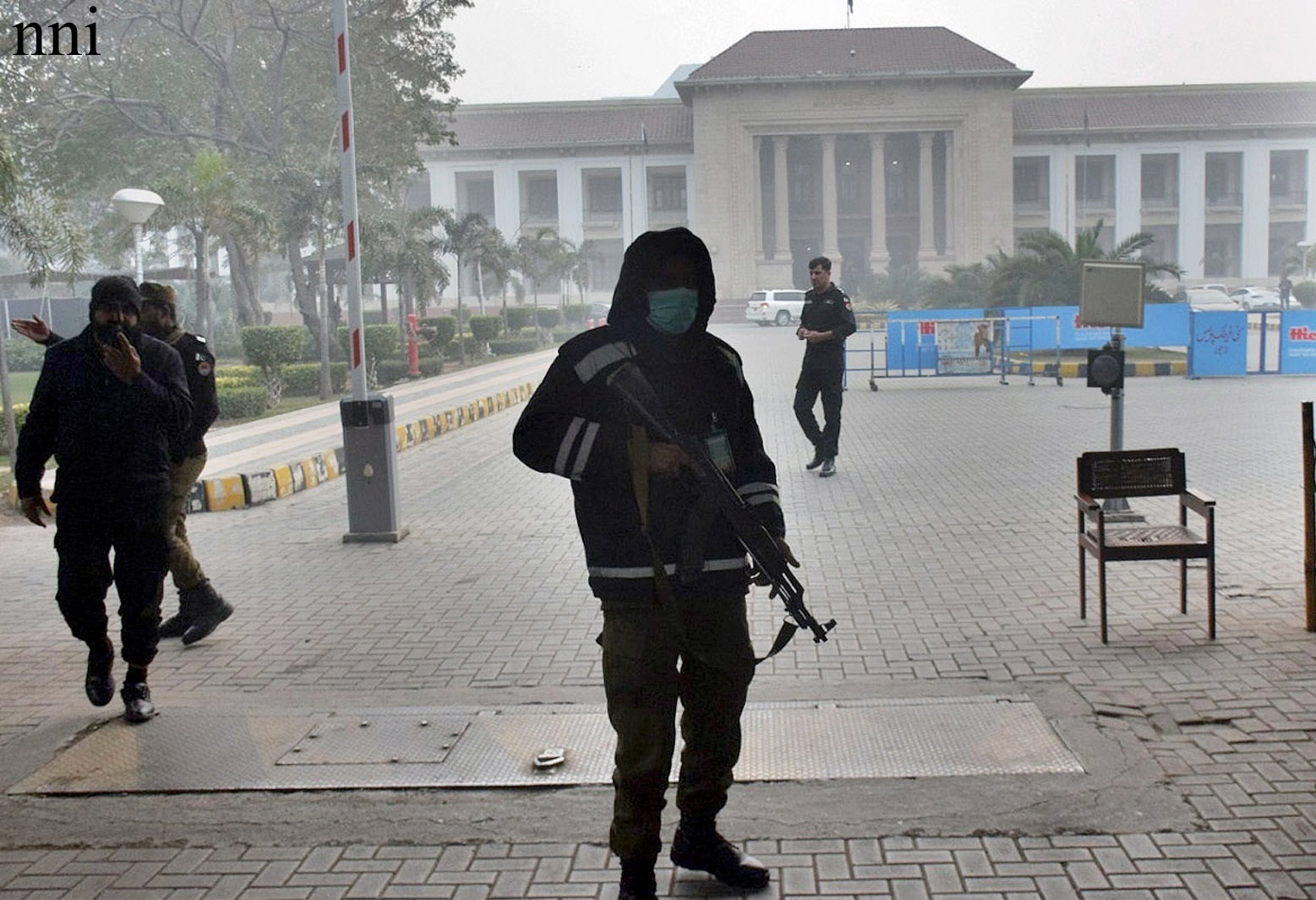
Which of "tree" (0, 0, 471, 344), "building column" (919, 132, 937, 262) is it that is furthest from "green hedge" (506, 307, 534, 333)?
"building column" (919, 132, 937, 262)

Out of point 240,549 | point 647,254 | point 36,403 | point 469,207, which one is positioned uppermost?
point 469,207

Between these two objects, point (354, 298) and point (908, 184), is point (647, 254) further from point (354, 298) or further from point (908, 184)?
point (908, 184)

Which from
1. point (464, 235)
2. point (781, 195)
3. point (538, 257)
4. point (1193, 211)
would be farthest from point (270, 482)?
point (1193, 211)

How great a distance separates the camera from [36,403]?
4.69 m

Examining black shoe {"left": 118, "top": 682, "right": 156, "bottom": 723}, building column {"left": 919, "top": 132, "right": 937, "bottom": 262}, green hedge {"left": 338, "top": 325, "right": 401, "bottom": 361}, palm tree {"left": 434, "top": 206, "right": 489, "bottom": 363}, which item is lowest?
black shoe {"left": 118, "top": 682, "right": 156, "bottom": 723}

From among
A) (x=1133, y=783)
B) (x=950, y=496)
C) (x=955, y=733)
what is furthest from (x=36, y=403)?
(x=950, y=496)

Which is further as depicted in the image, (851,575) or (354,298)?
(354,298)

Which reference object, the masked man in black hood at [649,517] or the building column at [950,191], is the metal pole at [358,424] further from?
the building column at [950,191]

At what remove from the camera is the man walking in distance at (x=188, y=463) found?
19.1 feet

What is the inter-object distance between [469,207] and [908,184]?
23.4 metres

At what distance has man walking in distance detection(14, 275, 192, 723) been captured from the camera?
4.70m

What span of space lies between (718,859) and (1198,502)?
3433mm

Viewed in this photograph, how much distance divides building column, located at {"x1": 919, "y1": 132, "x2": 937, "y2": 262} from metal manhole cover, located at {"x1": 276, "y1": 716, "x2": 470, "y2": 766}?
62.2 m

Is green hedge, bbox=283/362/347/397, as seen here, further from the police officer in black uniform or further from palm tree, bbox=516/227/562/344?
the police officer in black uniform
